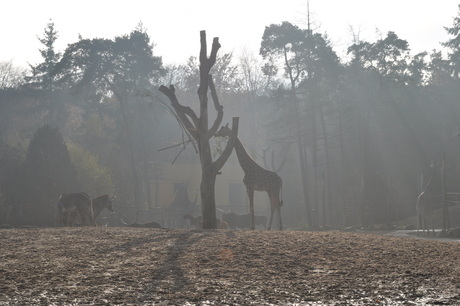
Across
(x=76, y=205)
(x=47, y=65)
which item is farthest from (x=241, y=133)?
(x=76, y=205)

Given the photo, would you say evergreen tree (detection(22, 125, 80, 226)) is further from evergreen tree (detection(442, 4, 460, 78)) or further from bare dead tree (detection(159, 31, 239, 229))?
evergreen tree (detection(442, 4, 460, 78))

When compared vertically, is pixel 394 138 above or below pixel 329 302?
above

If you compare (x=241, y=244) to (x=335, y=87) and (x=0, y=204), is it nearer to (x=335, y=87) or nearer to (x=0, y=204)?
(x=0, y=204)

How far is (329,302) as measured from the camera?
769cm

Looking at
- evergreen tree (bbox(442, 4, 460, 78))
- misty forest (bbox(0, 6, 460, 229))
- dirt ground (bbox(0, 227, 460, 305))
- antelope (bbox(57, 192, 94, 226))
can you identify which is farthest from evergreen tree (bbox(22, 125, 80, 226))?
evergreen tree (bbox(442, 4, 460, 78))

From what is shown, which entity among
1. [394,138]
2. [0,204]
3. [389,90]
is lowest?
[0,204]

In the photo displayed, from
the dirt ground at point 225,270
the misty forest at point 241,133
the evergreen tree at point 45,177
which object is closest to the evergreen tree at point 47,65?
the misty forest at point 241,133

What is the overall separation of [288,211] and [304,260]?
4530 centimetres

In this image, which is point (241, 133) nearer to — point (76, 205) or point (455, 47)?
point (455, 47)

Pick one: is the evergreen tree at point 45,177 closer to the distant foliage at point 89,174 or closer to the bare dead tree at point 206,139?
the distant foliage at point 89,174

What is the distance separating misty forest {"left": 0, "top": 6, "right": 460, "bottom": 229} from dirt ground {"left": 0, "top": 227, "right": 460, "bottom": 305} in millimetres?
25375

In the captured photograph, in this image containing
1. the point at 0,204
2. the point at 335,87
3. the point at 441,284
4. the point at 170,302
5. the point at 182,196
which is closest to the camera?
the point at 170,302

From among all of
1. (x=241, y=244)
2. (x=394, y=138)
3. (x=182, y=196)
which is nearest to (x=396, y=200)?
(x=394, y=138)

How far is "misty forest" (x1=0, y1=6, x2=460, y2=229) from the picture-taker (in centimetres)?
4231
